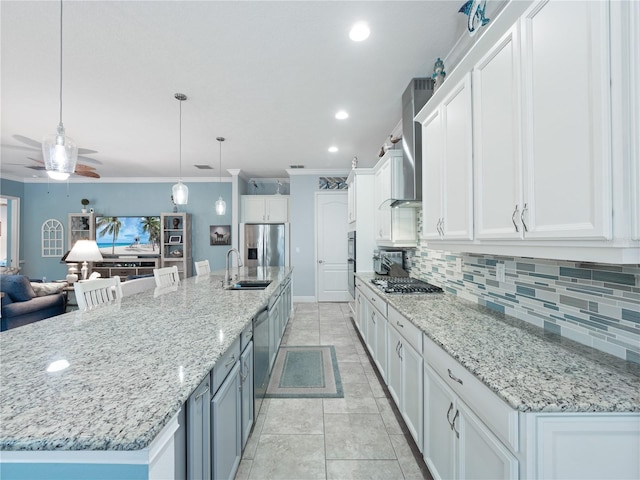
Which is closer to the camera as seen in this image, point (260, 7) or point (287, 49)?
point (260, 7)

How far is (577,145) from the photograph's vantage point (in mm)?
891

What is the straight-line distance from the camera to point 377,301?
2.59 meters

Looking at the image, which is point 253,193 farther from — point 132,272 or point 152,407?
point 152,407

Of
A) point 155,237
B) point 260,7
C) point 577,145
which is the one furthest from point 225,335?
point 155,237

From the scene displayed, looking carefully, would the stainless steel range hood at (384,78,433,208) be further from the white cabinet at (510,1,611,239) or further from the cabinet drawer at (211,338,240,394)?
the cabinet drawer at (211,338,240,394)

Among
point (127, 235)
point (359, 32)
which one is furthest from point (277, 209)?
point (359, 32)

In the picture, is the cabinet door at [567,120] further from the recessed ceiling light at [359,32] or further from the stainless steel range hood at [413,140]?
the stainless steel range hood at [413,140]

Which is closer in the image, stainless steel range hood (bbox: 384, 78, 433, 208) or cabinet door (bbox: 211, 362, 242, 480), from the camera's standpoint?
cabinet door (bbox: 211, 362, 242, 480)

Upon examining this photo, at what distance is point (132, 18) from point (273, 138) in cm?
232

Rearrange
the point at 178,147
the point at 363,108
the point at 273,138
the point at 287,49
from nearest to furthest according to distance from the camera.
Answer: the point at 287,49 → the point at 363,108 → the point at 273,138 → the point at 178,147

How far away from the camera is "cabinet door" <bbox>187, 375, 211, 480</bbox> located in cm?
97

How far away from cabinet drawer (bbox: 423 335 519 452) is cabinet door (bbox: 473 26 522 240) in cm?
59

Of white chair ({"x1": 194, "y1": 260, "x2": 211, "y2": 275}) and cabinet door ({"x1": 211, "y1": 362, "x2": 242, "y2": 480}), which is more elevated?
Answer: white chair ({"x1": 194, "y1": 260, "x2": 211, "y2": 275})

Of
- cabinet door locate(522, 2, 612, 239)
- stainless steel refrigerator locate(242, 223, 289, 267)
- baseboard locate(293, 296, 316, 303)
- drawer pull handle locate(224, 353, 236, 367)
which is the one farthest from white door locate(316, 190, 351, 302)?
cabinet door locate(522, 2, 612, 239)
